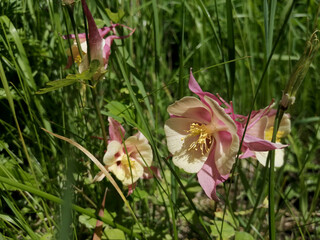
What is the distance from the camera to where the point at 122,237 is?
4.01 ft

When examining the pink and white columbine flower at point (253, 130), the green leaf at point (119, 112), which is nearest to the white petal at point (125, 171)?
the green leaf at point (119, 112)

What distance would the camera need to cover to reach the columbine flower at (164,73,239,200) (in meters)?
0.96

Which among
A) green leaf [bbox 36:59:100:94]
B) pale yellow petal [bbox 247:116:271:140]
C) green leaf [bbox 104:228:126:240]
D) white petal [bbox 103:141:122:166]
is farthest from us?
green leaf [bbox 104:228:126:240]

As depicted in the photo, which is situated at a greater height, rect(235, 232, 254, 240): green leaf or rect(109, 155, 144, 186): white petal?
rect(109, 155, 144, 186): white petal

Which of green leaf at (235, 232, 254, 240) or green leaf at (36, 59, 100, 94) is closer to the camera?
green leaf at (36, 59, 100, 94)

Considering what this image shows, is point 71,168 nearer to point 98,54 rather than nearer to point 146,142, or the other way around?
point 98,54

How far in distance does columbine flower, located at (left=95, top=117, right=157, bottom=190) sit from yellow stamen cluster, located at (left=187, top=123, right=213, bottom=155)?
17cm

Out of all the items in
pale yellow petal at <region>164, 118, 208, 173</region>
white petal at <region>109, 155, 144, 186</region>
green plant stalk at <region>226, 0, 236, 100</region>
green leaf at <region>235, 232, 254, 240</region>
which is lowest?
green leaf at <region>235, 232, 254, 240</region>

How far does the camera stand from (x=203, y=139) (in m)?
1.05

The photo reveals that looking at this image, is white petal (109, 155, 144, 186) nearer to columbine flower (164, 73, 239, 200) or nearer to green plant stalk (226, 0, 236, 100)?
columbine flower (164, 73, 239, 200)

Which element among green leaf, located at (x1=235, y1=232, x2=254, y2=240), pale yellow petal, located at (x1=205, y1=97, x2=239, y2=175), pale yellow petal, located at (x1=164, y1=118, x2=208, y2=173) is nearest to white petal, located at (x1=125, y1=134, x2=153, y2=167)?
pale yellow petal, located at (x1=164, y1=118, x2=208, y2=173)

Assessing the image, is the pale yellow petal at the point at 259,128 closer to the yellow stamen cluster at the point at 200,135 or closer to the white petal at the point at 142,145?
the yellow stamen cluster at the point at 200,135

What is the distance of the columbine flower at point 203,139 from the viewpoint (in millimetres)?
957

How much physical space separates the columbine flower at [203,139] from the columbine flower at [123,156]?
0.45ft
